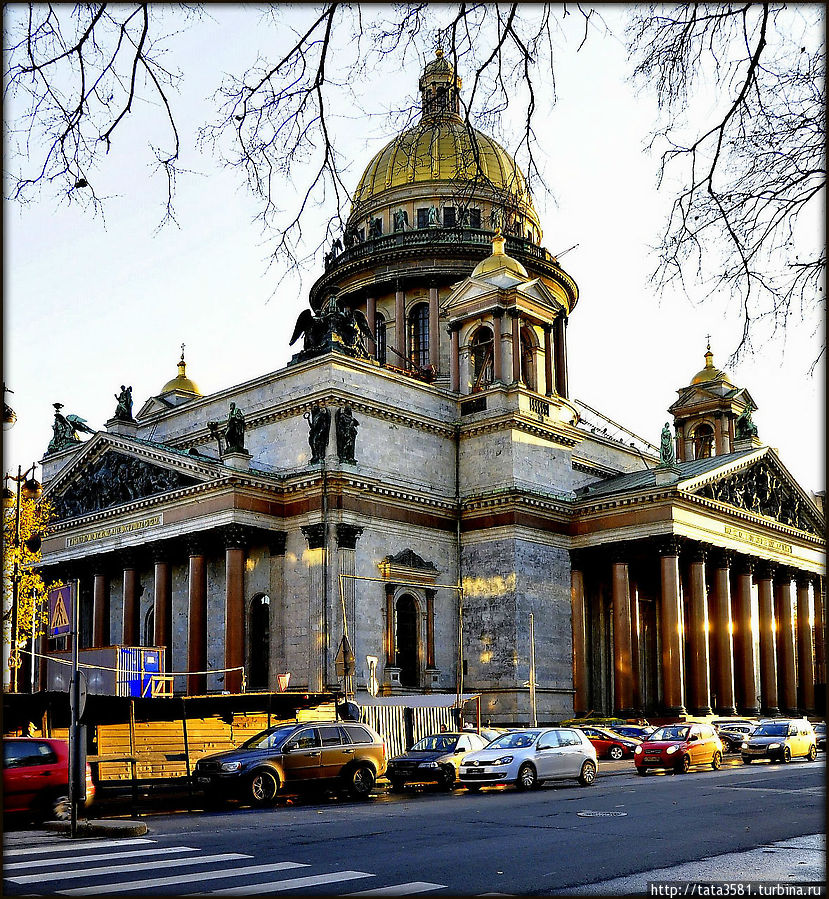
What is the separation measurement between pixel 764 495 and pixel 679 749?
2440cm

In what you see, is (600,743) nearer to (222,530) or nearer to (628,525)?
(628,525)

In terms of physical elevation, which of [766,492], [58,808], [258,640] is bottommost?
[58,808]

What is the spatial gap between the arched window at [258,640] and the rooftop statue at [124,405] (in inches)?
457

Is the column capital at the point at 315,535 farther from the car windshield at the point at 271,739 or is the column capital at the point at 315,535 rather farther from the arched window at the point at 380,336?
the arched window at the point at 380,336

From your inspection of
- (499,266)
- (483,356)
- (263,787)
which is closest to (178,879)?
(263,787)

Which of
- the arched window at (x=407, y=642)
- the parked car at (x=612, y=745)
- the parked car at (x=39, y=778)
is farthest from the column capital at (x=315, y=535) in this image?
the parked car at (x=39, y=778)

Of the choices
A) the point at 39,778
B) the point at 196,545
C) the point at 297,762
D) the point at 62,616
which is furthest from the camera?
the point at 196,545

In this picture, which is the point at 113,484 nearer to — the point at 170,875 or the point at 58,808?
the point at 58,808

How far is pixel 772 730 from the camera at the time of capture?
4000 centimetres

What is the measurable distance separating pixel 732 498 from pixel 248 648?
23.5 meters

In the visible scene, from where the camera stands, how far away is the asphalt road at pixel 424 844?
1300 centimetres

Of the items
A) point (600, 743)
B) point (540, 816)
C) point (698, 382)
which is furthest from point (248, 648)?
point (698, 382)

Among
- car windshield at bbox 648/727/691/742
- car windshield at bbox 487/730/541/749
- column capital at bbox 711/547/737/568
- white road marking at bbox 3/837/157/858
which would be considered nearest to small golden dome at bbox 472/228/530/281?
column capital at bbox 711/547/737/568

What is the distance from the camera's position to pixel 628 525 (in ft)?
161
